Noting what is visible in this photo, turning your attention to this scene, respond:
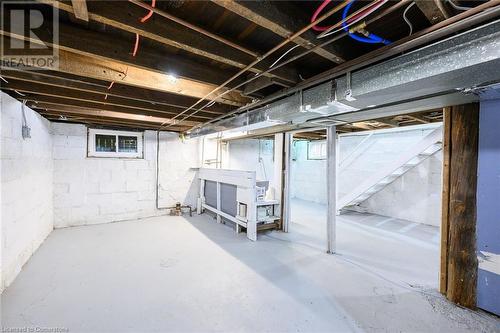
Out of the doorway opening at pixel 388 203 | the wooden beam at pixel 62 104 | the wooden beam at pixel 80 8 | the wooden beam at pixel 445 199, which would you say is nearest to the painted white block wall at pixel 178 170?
the wooden beam at pixel 62 104

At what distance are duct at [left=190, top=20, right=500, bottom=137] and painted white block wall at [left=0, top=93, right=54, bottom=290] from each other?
2.64 m

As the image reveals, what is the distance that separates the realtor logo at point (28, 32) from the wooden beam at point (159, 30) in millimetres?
316

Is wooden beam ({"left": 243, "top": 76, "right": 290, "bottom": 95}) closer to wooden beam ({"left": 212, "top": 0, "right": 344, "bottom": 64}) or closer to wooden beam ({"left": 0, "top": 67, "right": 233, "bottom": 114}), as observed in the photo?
wooden beam ({"left": 212, "top": 0, "right": 344, "bottom": 64})

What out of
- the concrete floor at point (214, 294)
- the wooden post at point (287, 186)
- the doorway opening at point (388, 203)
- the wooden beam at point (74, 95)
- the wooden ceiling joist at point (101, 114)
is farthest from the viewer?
the wooden post at point (287, 186)

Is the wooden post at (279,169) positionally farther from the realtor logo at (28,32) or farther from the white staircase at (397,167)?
the realtor logo at (28,32)

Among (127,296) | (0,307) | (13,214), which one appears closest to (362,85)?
(127,296)

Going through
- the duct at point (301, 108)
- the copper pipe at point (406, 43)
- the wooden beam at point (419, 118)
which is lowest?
the duct at point (301, 108)

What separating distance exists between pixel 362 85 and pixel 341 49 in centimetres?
29

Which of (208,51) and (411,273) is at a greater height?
(208,51)

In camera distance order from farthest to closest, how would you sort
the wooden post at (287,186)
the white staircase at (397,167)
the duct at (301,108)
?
the wooden post at (287,186)
the white staircase at (397,167)
the duct at (301,108)

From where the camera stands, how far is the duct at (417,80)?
1.07 meters

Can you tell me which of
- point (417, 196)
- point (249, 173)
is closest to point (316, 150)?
point (417, 196)

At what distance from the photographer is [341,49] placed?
1520mm

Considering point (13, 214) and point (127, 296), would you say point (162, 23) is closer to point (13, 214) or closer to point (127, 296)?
point (127, 296)
